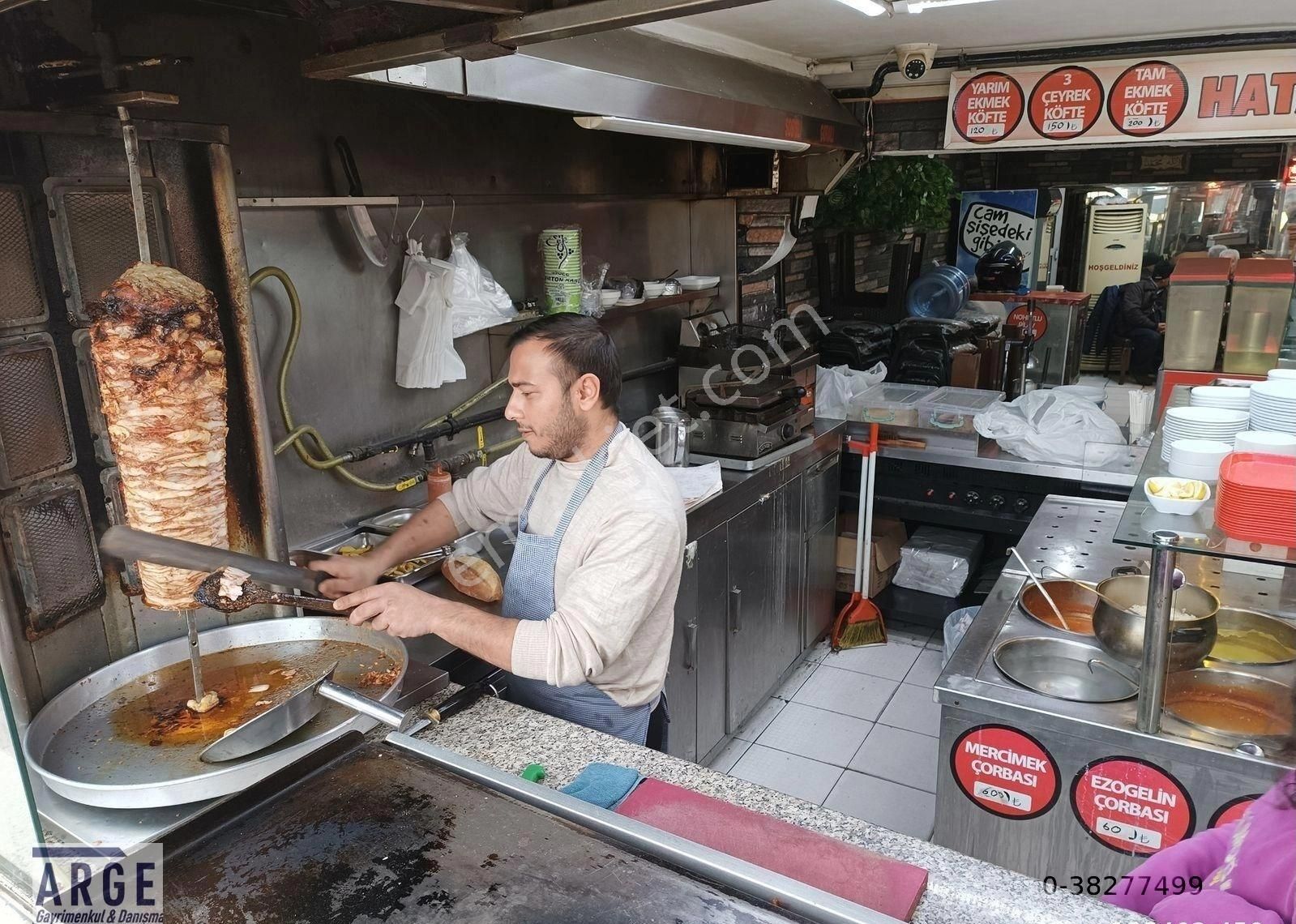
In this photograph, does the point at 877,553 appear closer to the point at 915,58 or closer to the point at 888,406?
the point at 888,406

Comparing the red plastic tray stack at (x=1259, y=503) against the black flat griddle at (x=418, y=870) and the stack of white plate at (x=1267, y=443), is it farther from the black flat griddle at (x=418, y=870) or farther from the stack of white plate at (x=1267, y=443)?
the black flat griddle at (x=418, y=870)

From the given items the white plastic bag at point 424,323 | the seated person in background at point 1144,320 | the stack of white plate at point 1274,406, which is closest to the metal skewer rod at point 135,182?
the white plastic bag at point 424,323

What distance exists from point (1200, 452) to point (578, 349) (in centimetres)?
170

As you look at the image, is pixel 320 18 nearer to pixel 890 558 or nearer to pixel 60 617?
pixel 60 617

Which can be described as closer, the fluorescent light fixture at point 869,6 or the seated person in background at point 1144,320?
the fluorescent light fixture at point 869,6

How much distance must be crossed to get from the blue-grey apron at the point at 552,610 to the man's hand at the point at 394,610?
1.13 feet

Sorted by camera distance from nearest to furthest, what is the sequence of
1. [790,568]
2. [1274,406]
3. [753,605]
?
[1274,406] < [753,605] < [790,568]

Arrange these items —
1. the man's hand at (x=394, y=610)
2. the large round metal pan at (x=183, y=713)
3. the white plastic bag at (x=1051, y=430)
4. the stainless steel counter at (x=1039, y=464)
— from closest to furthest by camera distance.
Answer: the large round metal pan at (x=183, y=713) → the man's hand at (x=394, y=610) → the stainless steel counter at (x=1039, y=464) → the white plastic bag at (x=1051, y=430)

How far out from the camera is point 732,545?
385 centimetres

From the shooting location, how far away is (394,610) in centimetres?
179

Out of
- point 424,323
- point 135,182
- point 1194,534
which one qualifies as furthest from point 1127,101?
point 135,182

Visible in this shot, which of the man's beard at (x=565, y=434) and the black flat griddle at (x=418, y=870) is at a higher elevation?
the man's beard at (x=565, y=434)

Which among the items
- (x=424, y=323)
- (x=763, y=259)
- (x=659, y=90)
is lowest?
(x=424, y=323)

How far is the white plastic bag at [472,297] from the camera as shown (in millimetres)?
3279
